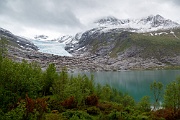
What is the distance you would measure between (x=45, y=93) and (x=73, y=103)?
1589 cm

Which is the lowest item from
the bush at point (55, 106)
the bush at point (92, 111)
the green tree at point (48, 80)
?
the bush at point (92, 111)

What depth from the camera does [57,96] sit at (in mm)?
51062

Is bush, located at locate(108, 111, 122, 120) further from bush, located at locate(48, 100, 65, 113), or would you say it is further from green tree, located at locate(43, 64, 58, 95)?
green tree, located at locate(43, 64, 58, 95)

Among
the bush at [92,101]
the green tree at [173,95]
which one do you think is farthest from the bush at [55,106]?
the green tree at [173,95]

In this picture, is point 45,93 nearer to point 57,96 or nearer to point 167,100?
point 57,96

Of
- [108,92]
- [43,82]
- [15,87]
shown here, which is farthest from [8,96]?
[108,92]

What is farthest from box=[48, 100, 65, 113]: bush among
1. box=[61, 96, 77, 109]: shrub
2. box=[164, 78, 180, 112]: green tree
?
box=[164, 78, 180, 112]: green tree

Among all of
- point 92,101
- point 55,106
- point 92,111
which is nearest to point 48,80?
point 92,101

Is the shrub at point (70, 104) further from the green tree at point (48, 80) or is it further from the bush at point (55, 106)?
the green tree at point (48, 80)

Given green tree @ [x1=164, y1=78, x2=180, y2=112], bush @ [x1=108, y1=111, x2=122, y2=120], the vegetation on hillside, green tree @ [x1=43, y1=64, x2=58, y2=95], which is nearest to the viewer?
the vegetation on hillside

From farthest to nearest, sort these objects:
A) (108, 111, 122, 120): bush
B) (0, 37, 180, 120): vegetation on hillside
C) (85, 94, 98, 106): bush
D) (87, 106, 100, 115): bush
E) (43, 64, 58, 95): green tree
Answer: (43, 64, 58, 95): green tree < (85, 94, 98, 106): bush < (87, 106, 100, 115): bush < (108, 111, 122, 120): bush < (0, 37, 180, 120): vegetation on hillside

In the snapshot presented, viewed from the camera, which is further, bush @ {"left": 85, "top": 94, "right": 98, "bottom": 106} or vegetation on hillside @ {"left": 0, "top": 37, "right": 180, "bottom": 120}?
bush @ {"left": 85, "top": 94, "right": 98, "bottom": 106}

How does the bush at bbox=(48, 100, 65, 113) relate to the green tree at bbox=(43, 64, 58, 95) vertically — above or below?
below

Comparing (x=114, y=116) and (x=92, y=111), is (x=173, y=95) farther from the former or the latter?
(x=114, y=116)
